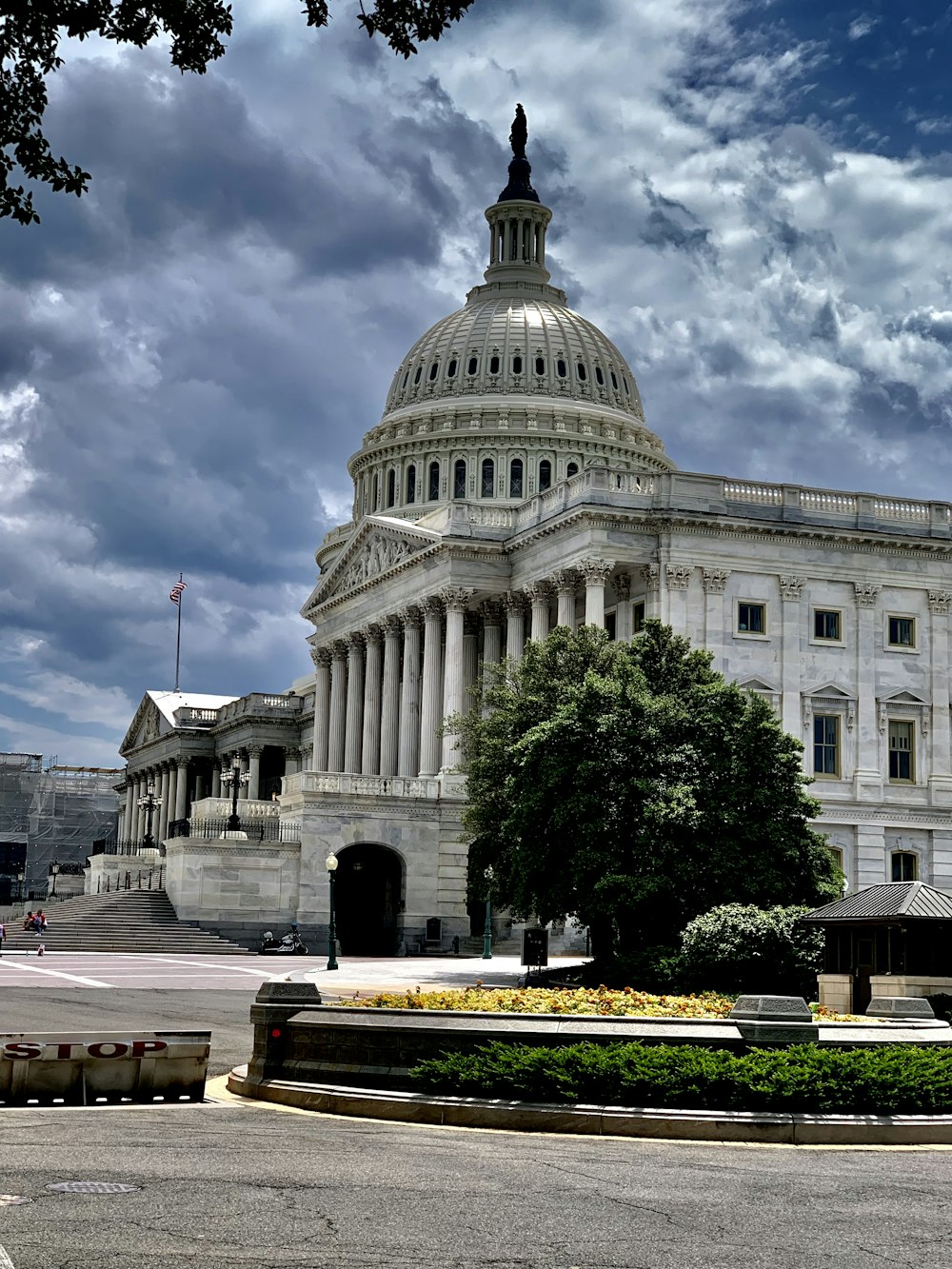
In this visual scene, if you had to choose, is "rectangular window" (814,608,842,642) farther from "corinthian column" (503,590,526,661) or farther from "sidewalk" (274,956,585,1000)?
"sidewalk" (274,956,585,1000)

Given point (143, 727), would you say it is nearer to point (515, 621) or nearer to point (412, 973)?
point (515, 621)

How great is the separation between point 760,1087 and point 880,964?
16.0 metres

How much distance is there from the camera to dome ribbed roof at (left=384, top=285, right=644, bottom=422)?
126 m

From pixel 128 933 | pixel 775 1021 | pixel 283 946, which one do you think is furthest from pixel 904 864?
pixel 775 1021

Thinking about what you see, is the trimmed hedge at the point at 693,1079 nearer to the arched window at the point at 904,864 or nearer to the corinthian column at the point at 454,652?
the arched window at the point at 904,864

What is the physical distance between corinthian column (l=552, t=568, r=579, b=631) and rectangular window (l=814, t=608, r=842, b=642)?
35.8ft

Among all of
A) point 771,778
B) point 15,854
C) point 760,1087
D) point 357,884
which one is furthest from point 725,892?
point 15,854

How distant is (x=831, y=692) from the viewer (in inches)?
3169

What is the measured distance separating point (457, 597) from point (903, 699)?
21818 millimetres

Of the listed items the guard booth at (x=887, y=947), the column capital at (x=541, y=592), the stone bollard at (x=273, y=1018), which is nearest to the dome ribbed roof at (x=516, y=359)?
the column capital at (x=541, y=592)

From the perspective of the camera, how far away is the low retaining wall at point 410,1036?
891 inches

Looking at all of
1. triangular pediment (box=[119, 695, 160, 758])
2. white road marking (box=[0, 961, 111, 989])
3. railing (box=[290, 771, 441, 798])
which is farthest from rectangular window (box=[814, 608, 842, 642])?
triangular pediment (box=[119, 695, 160, 758])


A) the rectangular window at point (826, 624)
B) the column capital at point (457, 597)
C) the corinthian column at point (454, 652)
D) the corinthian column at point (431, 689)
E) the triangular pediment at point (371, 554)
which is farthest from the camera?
the triangular pediment at point (371, 554)

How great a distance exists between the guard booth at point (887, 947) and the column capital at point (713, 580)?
41505mm
